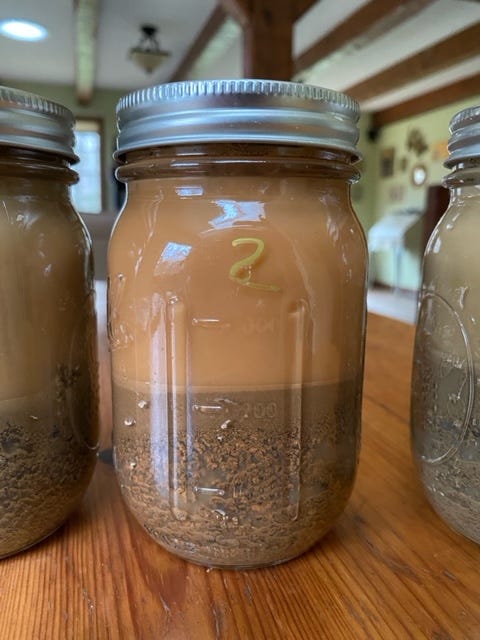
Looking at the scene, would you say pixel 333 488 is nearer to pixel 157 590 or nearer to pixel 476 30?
pixel 157 590

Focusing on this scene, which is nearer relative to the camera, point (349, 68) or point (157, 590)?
point (157, 590)

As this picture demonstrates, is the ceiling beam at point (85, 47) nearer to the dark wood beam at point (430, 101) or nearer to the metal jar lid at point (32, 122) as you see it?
the dark wood beam at point (430, 101)

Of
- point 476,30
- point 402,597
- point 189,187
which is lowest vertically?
point 402,597

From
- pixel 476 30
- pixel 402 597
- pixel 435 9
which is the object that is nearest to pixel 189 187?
pixel 402 597

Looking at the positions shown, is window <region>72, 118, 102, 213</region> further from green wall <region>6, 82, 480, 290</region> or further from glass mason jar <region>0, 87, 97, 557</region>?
glass mason jar <region>0, 87, 97, 557</region>

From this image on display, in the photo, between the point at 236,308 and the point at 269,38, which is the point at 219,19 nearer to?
the point at 269,38

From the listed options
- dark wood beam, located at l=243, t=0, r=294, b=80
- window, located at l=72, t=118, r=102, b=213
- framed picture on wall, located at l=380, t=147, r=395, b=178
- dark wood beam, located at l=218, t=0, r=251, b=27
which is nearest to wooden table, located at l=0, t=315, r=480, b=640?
dark wood beam, located at l=243, t=0, r=294, b=80

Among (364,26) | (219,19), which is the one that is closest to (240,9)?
(219,19)
